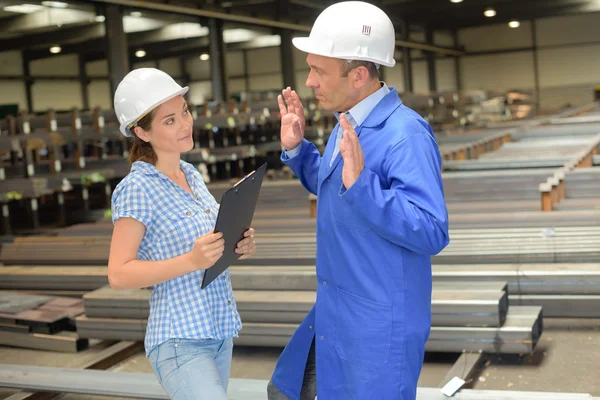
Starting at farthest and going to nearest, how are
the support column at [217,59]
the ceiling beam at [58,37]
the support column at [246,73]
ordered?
the support column at [246,73]
the ceiling beam at [58,37]
the support column at [217,59]

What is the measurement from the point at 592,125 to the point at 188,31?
432 inches

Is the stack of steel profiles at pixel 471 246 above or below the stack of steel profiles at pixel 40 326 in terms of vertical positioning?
above

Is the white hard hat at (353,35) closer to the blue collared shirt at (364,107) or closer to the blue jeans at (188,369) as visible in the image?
the blue collared shirt at (364,107)

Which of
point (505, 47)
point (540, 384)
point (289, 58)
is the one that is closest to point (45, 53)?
point (289, 58)

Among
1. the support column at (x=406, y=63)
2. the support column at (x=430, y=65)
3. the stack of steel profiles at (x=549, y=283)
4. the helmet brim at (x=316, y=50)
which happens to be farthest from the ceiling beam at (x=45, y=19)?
the support column at (x=430, y=65)

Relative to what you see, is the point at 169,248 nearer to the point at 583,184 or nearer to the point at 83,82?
the point at 583,184

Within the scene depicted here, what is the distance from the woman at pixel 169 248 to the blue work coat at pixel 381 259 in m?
0.34

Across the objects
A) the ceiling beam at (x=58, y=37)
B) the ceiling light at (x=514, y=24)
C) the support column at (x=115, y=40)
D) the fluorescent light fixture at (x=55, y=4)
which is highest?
the ceiling light at (x=514, y=24)

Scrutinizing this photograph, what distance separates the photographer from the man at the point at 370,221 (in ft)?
5.94

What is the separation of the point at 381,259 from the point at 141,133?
86 cm

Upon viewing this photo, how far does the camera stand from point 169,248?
2.19 metres

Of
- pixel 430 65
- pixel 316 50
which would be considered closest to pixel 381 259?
pixel 316 50

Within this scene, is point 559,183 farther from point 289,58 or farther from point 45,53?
point 45,53

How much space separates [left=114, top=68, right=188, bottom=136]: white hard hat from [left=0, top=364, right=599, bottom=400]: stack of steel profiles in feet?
5.01
